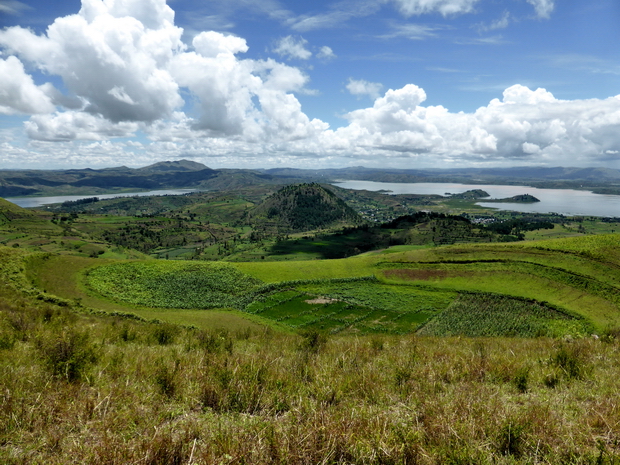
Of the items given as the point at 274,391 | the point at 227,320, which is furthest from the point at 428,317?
the point at 274,391

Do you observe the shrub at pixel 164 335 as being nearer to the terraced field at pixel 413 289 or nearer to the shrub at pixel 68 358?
the shrub at pixel 68 358

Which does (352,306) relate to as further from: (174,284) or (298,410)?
A: (298,410)

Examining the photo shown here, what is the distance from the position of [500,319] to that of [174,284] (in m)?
54.0

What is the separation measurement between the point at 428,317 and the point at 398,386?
4556 centimetres

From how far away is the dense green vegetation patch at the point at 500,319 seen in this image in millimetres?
40312

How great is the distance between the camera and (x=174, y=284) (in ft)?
176

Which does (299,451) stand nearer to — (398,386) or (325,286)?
(398,386)

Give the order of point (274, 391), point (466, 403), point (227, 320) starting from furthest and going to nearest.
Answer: point (227, 320), point (274, 391), point (466, 403)

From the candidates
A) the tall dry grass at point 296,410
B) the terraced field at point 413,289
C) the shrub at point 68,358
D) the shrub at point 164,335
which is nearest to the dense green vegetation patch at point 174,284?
the terraced field at point 413,289

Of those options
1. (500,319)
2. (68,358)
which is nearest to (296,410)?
(68,358)

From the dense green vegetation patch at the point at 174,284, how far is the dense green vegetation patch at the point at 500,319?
106 ft

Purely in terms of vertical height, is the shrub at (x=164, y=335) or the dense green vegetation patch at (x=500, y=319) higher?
the shrub at (x=164, y=335)

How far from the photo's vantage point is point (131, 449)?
3.30 metres

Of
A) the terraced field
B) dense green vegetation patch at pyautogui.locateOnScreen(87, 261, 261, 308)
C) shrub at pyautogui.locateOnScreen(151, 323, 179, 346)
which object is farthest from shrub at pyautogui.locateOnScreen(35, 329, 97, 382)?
dense green vegetation patch at pyautogui.locateOnScreen(87, 261, 261, 308)
